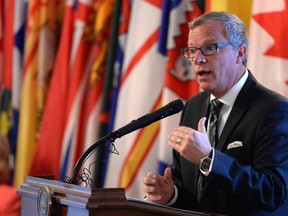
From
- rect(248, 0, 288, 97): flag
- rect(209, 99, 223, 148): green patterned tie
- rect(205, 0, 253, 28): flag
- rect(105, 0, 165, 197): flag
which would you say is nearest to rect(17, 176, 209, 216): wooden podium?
rect(209, 99, 223, 148): green patterned tie

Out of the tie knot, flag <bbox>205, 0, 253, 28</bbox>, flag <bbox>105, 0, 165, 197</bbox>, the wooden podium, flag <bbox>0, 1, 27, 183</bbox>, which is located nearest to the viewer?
the wooden podium

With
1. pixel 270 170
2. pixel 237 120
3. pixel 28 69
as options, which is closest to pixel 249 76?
pixel 237 120

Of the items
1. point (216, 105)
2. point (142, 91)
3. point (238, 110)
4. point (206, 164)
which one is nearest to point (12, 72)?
point (142, 91)

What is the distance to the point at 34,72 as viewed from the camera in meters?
5.26

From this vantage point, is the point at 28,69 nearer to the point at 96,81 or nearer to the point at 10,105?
the point at 10,105

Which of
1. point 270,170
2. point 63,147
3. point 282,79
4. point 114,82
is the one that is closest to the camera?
point 270,170

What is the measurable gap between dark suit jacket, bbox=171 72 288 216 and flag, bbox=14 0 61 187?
2.68m

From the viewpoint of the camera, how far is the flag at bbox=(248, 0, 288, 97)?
3175 millimetres

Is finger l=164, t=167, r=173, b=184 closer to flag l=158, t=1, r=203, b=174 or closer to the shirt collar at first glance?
the shirt collar

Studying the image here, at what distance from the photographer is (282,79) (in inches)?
124

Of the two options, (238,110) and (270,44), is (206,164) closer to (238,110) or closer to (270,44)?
(238,110)

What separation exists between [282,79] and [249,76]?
24.3 inches

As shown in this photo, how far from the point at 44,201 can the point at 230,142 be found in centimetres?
74

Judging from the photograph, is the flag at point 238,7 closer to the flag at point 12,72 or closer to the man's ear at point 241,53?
the man's ear at point 241,53
